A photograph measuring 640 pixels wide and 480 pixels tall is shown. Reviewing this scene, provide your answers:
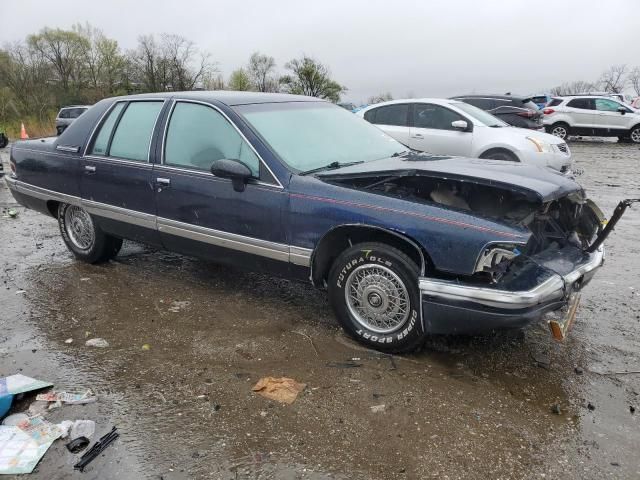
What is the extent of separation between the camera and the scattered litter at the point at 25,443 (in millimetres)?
2574

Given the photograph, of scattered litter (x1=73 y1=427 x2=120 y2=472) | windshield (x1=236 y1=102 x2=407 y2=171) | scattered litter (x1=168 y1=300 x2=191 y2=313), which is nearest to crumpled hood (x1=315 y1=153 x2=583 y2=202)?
windshield (x1=236 y1=102 x2=407 y2=171)

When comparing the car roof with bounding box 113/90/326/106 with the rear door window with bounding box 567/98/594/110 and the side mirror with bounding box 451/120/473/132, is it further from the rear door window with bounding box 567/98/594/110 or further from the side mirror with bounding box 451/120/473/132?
the rear door window with bounding box 567/98/594/110

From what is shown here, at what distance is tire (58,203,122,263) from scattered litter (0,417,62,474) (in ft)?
8.75

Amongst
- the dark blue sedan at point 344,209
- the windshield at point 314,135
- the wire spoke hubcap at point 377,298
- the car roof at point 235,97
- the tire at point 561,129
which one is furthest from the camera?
the tire at point 561,129

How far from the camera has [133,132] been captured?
484 centimetres

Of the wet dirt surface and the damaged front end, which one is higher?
the damaged front end

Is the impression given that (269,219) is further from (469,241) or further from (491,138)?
(491,138)

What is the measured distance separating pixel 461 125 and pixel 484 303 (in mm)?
6141

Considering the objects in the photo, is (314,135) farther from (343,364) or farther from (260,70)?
(260,70)

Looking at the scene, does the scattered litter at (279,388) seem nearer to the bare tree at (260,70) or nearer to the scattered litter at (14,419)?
the scattered litter at (14,419)

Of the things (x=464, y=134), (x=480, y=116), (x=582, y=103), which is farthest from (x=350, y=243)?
(x=582, y=103)

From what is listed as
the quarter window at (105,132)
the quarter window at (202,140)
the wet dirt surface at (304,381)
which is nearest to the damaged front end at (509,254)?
the wet dirt surface at (304,381)

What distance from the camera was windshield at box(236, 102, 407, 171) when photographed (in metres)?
4.03

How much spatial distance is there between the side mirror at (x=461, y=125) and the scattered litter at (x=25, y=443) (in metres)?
7.38
